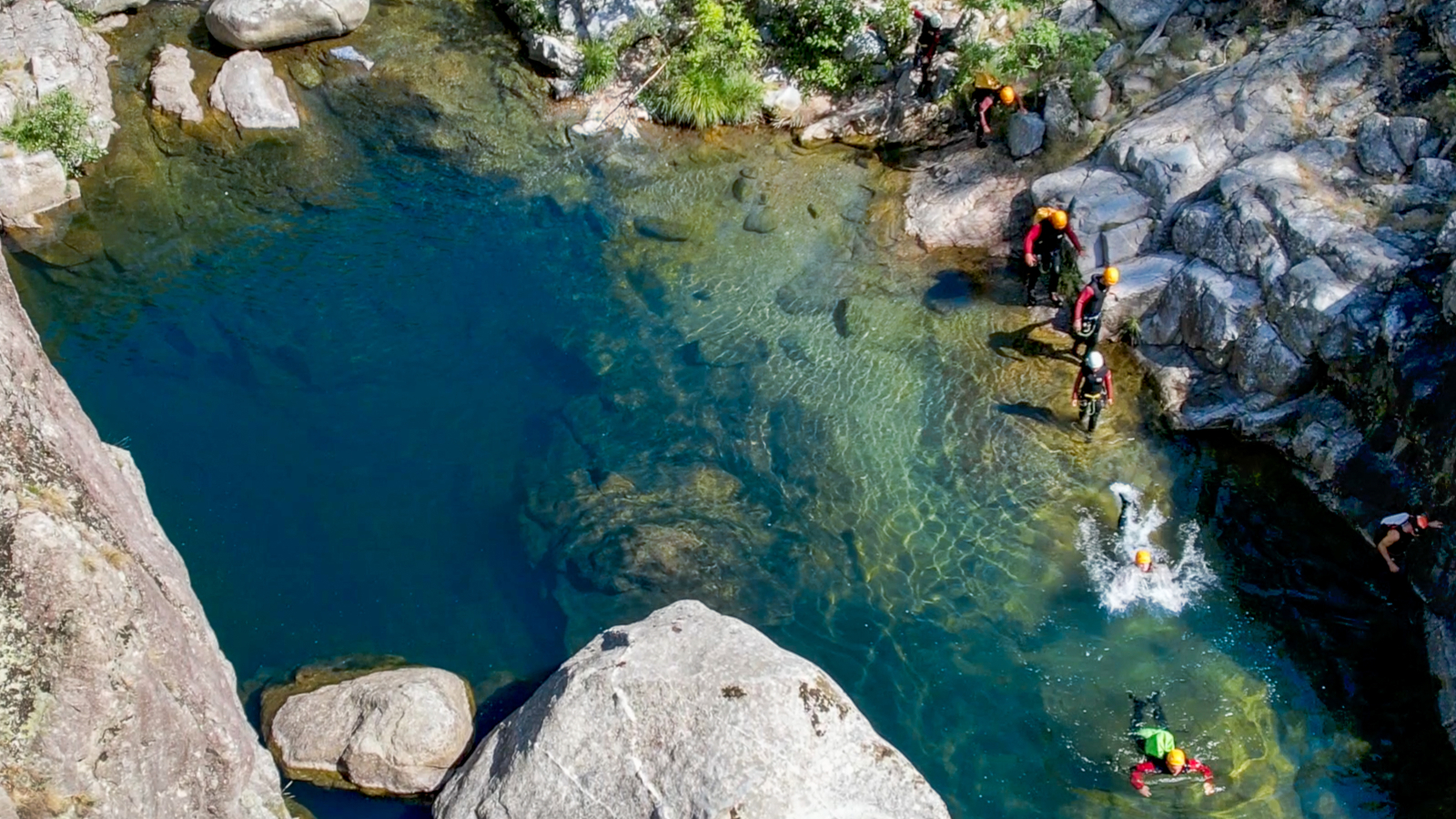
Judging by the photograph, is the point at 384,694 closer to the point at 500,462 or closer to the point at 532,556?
the point at 532,556

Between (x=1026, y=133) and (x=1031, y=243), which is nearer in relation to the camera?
(x=1031, y=243)

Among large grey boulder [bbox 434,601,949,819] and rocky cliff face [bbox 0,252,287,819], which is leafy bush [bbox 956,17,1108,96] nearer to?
large grey boulder [bbox 434,601,949,819]

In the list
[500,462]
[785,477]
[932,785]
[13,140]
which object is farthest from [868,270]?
[13,140]

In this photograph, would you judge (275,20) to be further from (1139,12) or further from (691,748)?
(691,748)

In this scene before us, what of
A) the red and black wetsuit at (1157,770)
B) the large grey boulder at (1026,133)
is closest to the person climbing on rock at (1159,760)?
the red and black wetsuit at (1157,770)

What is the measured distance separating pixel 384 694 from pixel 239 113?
47.1 ft

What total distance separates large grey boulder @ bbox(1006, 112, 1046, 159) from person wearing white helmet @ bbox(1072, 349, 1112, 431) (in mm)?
5545

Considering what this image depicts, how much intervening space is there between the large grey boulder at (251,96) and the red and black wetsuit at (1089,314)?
50.8 ft

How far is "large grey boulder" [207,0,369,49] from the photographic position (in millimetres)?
23047

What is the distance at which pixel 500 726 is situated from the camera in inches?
501

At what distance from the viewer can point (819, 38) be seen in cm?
2264

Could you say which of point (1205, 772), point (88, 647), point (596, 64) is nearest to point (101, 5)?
point (596, 64)

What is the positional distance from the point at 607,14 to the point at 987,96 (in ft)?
26.3

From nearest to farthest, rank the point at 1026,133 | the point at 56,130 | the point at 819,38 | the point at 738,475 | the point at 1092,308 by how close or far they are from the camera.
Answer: the point at 738,475
the point at 1092,308
the point at 1026,133
the point at 56,130
the point at 819,38
